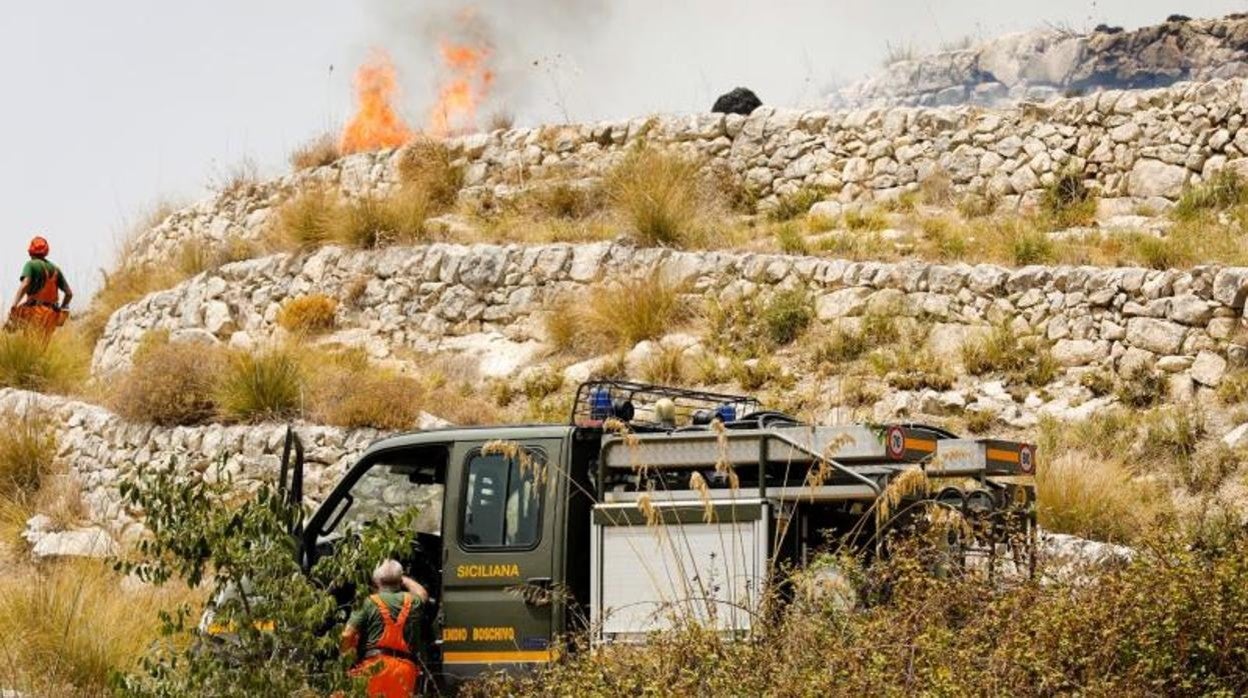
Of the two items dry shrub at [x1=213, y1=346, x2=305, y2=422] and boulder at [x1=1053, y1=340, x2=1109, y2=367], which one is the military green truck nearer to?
boulder at [x1=1053, y1=340, x2=1109, y2=367]

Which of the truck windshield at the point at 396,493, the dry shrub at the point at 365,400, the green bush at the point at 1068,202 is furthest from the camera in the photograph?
the green bush at the point at 1068,202

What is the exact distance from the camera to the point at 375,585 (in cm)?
943

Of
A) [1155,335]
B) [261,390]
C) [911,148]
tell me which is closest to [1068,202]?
[911,148]

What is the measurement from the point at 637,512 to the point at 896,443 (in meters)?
1.32

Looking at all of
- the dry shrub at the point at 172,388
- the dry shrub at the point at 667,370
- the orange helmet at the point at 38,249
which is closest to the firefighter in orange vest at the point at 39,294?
the orange helmet at the point at 38,249

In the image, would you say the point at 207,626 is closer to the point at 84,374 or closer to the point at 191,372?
the point at 191,372

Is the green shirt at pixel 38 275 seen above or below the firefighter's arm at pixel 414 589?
above

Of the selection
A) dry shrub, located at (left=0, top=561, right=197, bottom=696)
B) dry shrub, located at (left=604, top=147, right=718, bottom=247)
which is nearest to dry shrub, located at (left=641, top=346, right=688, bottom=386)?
dry shrub, located at (left=604, top=147, right=718, bottom=247)

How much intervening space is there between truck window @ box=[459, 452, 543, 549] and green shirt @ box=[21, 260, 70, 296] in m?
14.6


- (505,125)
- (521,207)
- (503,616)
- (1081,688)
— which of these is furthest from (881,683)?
(505,125)

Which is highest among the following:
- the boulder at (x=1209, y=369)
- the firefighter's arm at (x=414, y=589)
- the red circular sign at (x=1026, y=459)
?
the boulder at (x=1209, y=369)

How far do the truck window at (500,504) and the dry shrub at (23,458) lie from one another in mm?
10785

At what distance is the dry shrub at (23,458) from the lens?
730 inches

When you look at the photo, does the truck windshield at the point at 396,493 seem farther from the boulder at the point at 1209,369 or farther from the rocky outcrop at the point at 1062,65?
the rocky outcrop at the point at 1062,65
